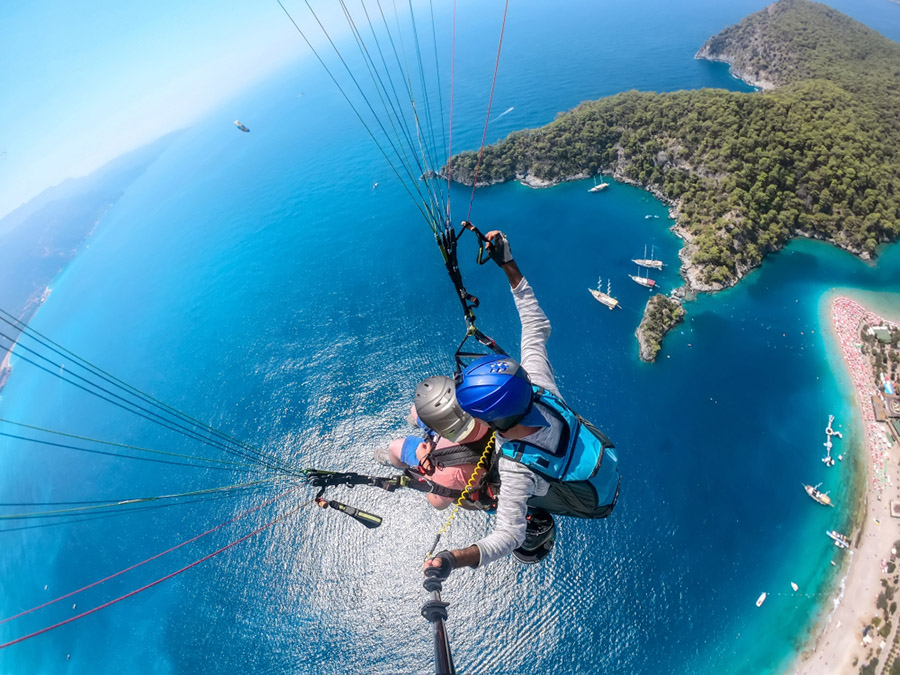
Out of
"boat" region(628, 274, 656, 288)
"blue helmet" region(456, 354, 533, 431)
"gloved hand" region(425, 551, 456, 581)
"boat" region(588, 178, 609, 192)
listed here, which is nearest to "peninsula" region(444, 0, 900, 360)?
"boat" region(588, 178, 609, 192)

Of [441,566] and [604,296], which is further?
[604,296]

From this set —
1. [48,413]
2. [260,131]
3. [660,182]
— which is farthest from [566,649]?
[260,131]

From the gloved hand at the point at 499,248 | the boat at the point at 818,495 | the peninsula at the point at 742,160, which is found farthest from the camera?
the peninsula at the point at 742,160

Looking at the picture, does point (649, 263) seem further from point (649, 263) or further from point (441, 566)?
point (441, 566)

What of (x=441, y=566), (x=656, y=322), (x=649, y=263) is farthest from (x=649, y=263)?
(x=441, y=566)

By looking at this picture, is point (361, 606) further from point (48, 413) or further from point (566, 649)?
point (48, 413)

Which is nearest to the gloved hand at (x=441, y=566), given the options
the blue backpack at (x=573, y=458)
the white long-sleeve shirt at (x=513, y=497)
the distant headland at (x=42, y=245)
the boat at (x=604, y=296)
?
the white long-sleeve shirt at (x=513, y=497)

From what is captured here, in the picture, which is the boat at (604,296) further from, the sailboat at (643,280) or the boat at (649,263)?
the boat at (649,263)

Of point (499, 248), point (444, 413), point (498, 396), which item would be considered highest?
point (499, 248)
